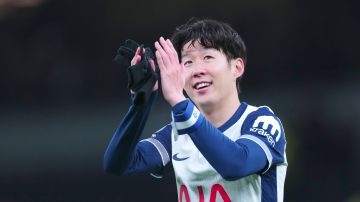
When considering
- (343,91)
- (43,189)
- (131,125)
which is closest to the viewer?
(131,125)

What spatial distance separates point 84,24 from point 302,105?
7.23 feet

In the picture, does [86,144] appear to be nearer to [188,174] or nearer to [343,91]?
[343,91]

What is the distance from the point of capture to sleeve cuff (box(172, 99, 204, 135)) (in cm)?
284

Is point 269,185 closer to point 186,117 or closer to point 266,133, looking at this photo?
point 266,133

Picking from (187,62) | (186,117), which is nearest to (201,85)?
(187,62)

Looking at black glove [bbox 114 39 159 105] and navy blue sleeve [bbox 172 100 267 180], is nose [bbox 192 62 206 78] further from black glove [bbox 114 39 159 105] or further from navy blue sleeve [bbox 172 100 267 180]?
navy blue sleeve [bbox 172 100 267 180]

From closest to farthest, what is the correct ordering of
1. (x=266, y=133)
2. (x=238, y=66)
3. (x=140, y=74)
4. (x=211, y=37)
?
1. (x=140, y=74)
2. (x=266, y=133)
3. (x=211, y=37)
4. (x=238, y=66)

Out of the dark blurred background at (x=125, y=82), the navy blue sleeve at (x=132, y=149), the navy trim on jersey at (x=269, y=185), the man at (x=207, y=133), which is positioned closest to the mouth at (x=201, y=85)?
the man at (x=207, y=133)

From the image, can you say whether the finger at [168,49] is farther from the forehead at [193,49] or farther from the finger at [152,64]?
the forehead at [193,49]

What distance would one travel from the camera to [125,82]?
706 centimetres

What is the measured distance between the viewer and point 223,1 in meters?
7.32

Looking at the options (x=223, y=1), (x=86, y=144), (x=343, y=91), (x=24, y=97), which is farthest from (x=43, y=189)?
(x=343, y=91)

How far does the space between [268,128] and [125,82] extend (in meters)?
4.00

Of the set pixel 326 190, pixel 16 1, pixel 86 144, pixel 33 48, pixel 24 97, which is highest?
pixel 16 1
